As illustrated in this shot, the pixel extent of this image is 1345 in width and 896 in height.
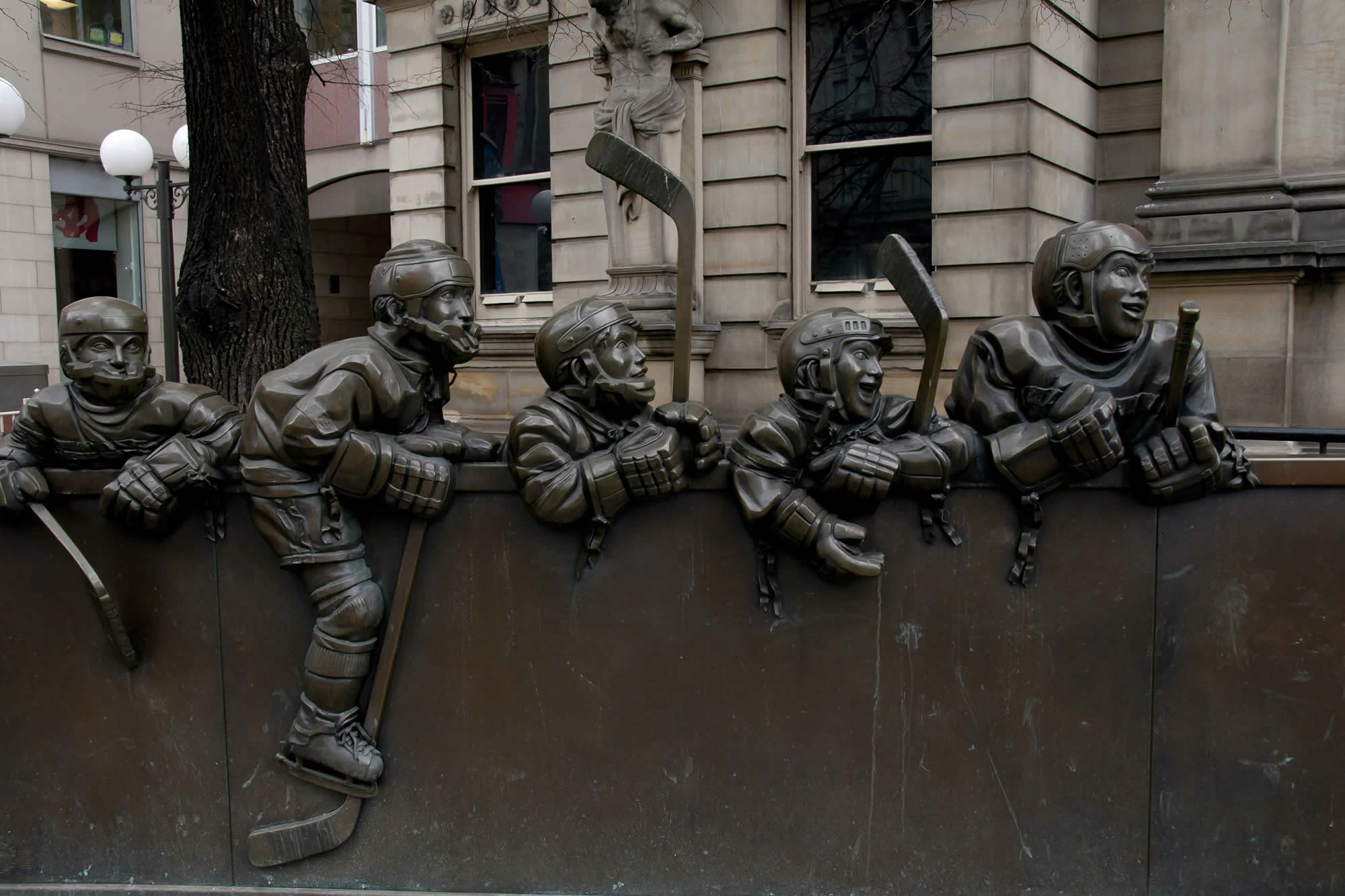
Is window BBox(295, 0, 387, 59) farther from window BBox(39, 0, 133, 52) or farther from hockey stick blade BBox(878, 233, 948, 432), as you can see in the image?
hockey stick blade BBox(878, 233, 948, 432)

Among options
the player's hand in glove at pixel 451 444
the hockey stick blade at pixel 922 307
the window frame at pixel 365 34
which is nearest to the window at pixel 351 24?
the window frame at pixel 365 34

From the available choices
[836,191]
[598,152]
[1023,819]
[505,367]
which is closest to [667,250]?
[836,191]

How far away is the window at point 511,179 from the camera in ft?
42.9

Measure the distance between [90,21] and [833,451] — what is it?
22.3m

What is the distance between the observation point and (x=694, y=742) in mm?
3363

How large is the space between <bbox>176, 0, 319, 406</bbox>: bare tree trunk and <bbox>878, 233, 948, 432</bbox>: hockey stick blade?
417cm

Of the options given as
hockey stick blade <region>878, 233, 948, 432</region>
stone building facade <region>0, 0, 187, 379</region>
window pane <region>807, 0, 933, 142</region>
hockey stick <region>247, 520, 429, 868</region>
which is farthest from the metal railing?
stone building facade <region>0, 0, 187, 379</region>

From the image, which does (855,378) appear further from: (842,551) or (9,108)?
(9,108)

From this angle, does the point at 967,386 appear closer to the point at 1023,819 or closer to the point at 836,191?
the point at 1023,819

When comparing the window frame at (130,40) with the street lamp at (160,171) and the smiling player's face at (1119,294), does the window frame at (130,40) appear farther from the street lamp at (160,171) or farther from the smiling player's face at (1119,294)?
the smiling player's face at (1119,294)

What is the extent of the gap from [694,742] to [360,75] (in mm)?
18260

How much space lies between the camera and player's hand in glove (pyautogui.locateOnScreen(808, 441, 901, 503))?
307 centimetres

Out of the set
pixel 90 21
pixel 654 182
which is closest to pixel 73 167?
pixel 90 21

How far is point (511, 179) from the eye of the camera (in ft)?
43.3
